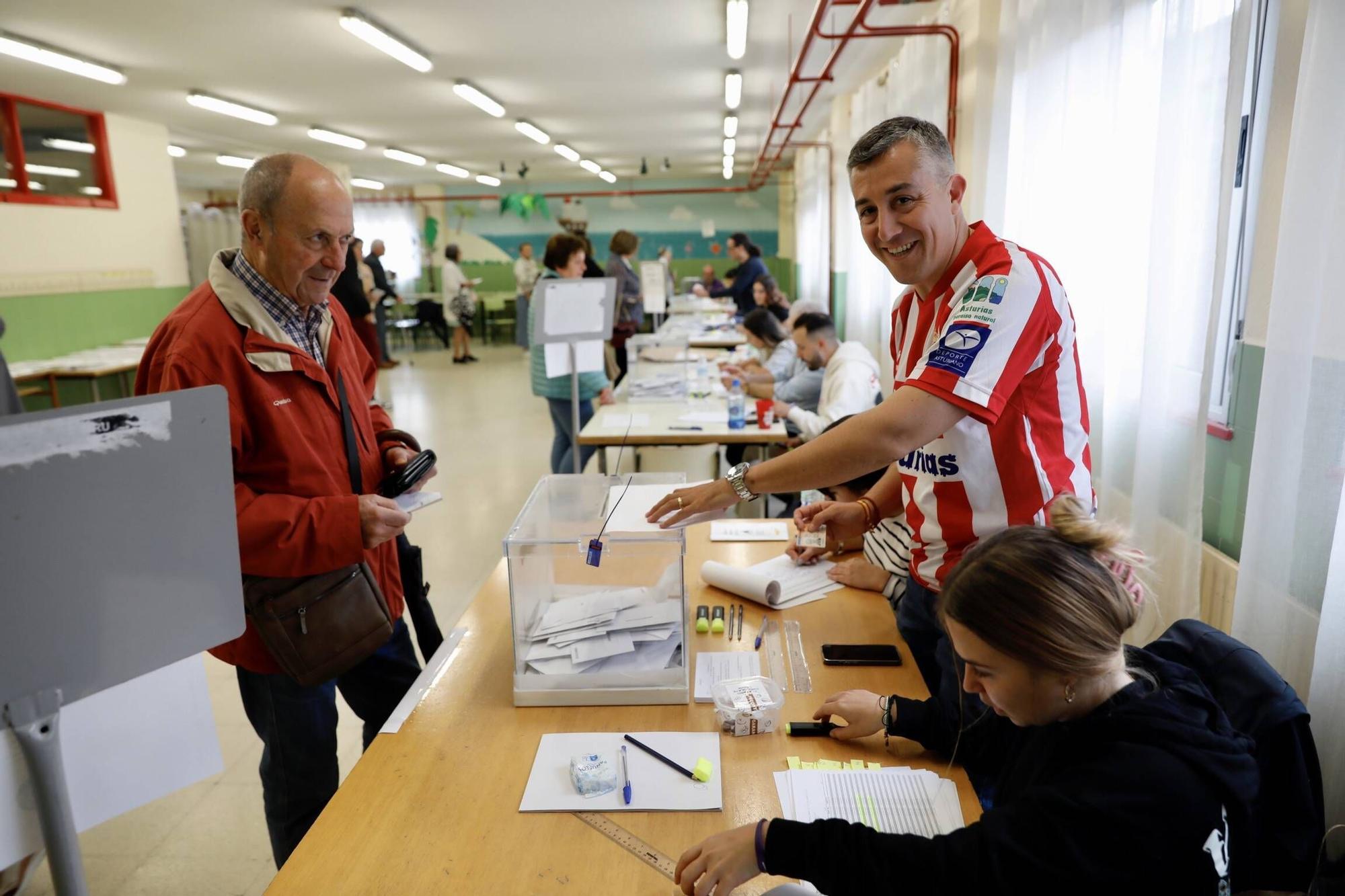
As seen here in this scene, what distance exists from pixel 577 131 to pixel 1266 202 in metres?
10.7

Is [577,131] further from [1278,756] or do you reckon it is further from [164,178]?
[1278,756]

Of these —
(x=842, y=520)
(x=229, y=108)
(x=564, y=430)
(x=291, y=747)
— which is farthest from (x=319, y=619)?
(x=229, y=108)

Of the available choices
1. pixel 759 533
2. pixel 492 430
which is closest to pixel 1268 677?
pixel 759 533

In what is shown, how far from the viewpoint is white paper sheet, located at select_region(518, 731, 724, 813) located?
125 centimetres

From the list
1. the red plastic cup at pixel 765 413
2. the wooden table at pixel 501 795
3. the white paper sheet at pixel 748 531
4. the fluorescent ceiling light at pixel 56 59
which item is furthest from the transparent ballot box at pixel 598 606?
the fluorescent ceiling light at pixel 56 59

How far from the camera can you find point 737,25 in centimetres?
575

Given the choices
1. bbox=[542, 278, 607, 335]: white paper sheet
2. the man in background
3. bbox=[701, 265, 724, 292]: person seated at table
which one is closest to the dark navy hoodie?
bbox=[542, 278, 607, 335]: white paper sheet

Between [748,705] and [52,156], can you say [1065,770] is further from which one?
[52,156]

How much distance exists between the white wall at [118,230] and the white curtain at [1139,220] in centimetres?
807

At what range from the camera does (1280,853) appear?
108cm

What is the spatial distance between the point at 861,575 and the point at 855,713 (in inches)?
26.1

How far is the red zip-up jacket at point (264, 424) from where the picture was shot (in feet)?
5.08

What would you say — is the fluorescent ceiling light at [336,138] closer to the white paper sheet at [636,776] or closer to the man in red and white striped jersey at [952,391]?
the man in red and white striped jersey at [952,391]

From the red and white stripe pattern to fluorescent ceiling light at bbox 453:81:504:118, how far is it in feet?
24.3
